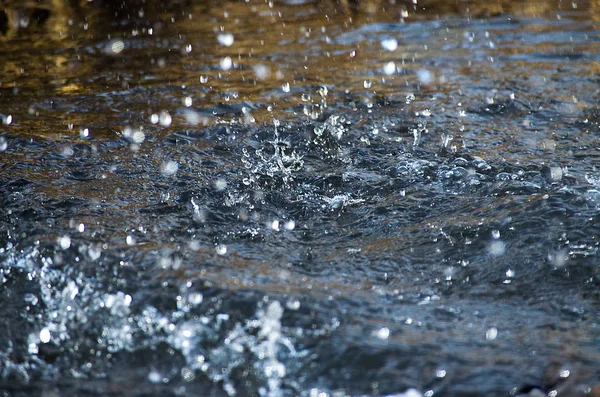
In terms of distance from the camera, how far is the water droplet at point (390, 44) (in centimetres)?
741

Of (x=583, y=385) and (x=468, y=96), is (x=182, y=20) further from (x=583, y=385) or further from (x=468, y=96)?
(x=583, y=385)

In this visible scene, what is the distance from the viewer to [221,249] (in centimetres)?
354

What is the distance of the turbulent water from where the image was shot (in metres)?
2.71

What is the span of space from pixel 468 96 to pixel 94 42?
439cm

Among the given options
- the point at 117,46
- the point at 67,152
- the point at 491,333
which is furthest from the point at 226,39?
the point at 491,333

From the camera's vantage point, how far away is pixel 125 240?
354 cm

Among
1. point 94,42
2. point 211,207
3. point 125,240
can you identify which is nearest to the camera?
point 125,240

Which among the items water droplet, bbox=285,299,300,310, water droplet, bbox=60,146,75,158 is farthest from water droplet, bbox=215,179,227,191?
water droplet, bbox=285,299,300,310

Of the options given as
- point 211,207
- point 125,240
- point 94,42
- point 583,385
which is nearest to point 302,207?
point 211,207

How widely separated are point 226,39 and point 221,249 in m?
4.91

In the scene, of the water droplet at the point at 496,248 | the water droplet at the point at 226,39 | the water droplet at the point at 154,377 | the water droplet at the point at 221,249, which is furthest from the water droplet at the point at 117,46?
the water droplet at the point at 154,377

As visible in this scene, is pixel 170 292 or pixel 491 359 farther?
pixel 170 292

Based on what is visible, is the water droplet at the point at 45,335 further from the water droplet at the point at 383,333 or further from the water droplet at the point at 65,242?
the water droplet at the point at 383,333

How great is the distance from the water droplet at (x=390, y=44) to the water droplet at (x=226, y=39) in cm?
169
